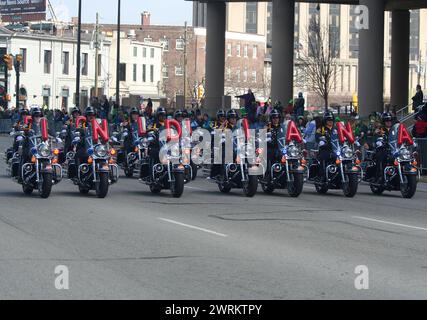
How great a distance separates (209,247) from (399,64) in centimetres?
4493

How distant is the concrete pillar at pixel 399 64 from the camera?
5678cm

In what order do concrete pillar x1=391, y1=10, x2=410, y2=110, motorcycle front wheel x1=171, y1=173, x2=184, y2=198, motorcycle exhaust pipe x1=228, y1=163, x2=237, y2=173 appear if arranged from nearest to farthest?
motorcycle front wheel x1=171, y1=173, x2=184, y2=198 → motorcycle exhaust pipe x1=228, y1=163, x2=237, y2=173 → concrete pillar x1=391, y1=10, x2=410, y2=110

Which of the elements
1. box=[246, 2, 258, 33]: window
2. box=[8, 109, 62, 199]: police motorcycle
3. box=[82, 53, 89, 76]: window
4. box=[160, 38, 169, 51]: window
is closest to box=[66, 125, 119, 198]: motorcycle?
box=[8, 109, 62, 199]: police motorcycle

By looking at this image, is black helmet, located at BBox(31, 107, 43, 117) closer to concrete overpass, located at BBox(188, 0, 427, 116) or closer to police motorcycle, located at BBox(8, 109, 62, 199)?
police motorcycle, located at BBox(8, 109, 62, 199)

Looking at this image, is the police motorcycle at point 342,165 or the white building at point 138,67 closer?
the police motorcycle at point 342,165

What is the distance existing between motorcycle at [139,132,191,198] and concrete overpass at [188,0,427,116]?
20583mm

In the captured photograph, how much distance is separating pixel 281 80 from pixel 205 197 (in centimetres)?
2918

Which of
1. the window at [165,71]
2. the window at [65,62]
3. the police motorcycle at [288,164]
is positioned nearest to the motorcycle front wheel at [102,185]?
the police motorcycle at [288,164]

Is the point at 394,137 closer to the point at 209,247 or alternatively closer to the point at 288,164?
the point at 288,164

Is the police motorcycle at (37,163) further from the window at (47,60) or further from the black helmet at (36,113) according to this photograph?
the window at (47,60)

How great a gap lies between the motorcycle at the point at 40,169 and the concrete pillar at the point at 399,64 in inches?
1486

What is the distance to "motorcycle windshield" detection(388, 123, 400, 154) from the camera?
949 inches

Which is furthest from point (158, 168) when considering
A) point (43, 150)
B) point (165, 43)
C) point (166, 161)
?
point (165, 43)
